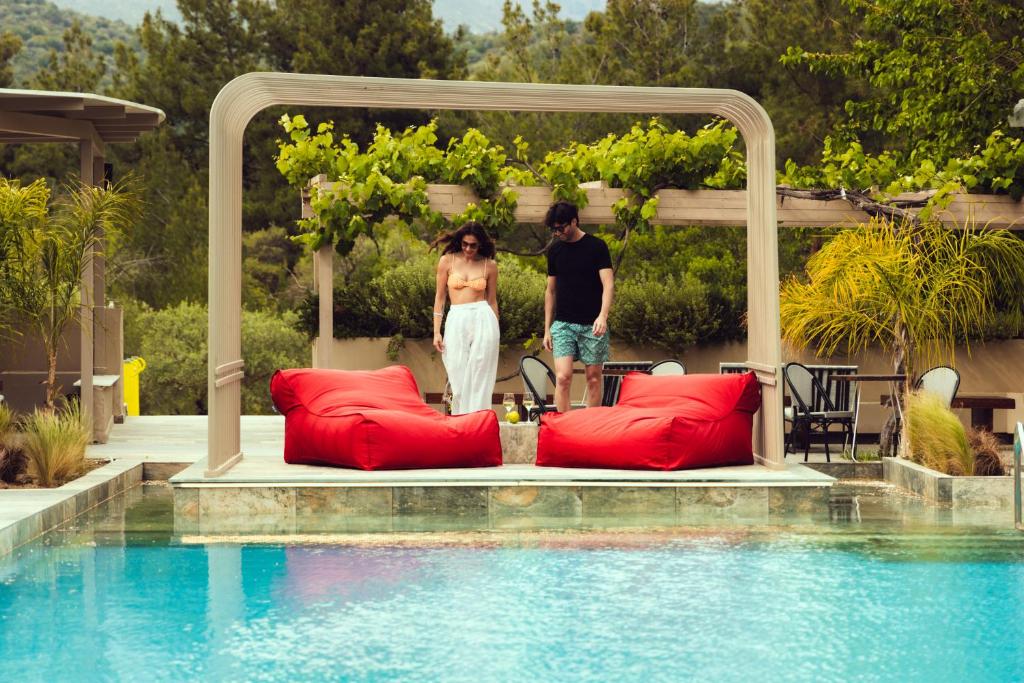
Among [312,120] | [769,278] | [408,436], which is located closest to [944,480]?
[769,278]

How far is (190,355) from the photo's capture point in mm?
22469

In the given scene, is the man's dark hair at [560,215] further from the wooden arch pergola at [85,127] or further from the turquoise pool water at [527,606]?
the wooden arch pergola at [85,127]

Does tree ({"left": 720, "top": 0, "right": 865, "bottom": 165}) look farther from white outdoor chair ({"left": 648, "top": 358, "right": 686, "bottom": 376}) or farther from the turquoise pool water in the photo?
the turquoise pool water

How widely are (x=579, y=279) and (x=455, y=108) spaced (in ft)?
5.46

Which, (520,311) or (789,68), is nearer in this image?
(520,311)

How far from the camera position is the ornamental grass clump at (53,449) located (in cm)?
799

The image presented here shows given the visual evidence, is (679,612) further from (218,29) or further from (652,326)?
(218,29)

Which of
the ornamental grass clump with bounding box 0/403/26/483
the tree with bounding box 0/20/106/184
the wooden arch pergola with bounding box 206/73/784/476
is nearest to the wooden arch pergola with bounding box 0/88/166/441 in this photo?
the ornamental grass clump with bounding box 0/403/26/483

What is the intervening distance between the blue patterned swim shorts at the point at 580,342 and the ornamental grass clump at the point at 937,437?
2156 millimetres

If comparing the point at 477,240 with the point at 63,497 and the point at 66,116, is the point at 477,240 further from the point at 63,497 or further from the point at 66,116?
the point at 66,116

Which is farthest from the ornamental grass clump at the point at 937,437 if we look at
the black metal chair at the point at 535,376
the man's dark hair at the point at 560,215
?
the black metal chair at the point at 535,376

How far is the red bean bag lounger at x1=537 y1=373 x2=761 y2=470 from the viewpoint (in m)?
7.86

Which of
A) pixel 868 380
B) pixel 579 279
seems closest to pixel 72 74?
pixel 579 279

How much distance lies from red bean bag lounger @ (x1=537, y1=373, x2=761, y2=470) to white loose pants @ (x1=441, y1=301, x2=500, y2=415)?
1.12 m
